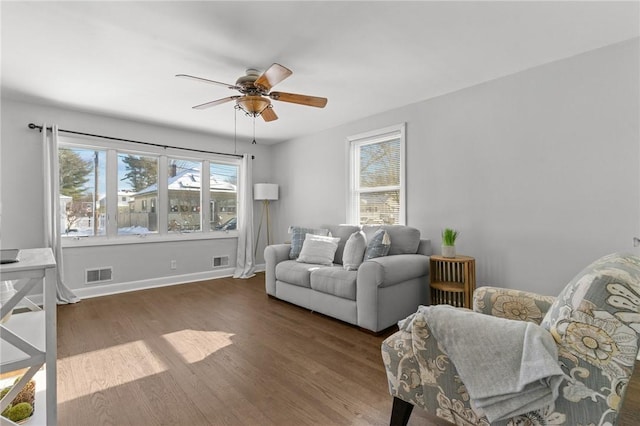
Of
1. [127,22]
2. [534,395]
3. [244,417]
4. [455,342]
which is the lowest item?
[244,417]

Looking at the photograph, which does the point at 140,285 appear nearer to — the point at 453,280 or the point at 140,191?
the point at 140,191

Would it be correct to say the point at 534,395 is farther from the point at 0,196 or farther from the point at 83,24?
the point at 0,196

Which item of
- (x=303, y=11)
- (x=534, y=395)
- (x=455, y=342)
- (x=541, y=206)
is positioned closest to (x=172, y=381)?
(x=455, y=342)

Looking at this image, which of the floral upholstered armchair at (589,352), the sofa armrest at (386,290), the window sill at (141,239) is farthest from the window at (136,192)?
the floral upholstered armchair at (589,352)

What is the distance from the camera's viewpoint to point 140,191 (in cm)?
466

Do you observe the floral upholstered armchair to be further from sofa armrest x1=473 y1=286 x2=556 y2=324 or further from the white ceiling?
the white ceiling

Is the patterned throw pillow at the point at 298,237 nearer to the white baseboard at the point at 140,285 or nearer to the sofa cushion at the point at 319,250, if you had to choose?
the sofa cushion at the point at 319,250

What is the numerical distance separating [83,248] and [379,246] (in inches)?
149

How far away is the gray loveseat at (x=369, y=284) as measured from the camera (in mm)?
2830

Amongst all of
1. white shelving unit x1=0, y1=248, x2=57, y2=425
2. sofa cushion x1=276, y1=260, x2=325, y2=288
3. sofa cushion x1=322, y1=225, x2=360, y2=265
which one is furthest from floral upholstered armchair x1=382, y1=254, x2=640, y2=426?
sofa cushion x1=322, y1=225, x2=360, y2=265

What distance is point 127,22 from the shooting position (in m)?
2.15

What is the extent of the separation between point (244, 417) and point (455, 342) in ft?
4.00

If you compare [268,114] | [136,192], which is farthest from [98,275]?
[268,114]

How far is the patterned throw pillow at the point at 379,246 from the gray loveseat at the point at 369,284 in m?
0.09
